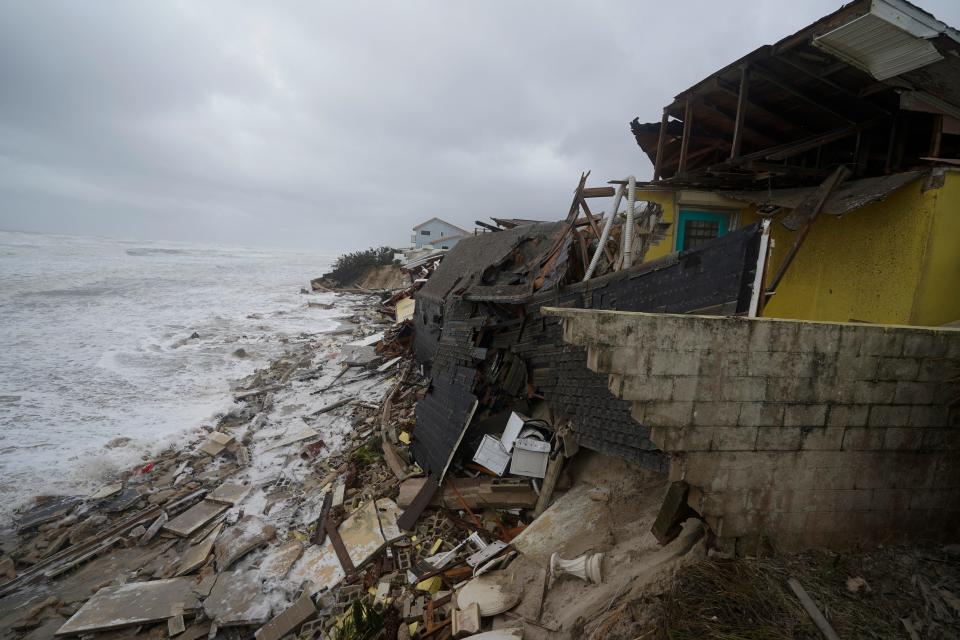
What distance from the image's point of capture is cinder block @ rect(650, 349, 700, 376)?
2973 mm

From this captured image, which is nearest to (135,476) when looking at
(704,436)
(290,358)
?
(290,358)

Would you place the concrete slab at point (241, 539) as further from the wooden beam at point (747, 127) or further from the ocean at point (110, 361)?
the wooden beam at point (747, 127)

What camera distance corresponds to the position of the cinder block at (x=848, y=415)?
3135 millimetres

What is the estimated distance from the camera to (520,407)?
6.37m

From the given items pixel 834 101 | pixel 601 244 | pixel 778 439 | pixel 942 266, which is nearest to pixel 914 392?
pixel 778 439

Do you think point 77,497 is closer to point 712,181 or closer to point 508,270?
point 508,270

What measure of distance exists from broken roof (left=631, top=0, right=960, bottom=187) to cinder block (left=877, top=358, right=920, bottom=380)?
3454mm

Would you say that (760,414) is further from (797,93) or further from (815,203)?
(797,93)

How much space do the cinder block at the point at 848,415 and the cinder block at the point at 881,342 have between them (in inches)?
17.5

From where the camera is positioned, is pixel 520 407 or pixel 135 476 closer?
pixel 520 407

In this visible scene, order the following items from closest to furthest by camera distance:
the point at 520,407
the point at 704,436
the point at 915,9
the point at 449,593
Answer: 1. the point at 704,436
2. the point at 915,9
3. the point at 449,593
4. the point at 520,407

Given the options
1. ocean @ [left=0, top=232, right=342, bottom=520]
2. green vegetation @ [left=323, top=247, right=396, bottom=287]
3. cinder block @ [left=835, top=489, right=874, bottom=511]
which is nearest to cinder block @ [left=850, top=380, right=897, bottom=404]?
cinder block @ [left=835, top=489, right=874, bottom=511]

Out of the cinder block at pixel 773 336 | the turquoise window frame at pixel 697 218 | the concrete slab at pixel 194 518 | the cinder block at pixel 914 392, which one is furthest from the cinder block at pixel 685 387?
the concrete slab at pixel 194 518

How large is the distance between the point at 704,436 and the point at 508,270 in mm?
5991
